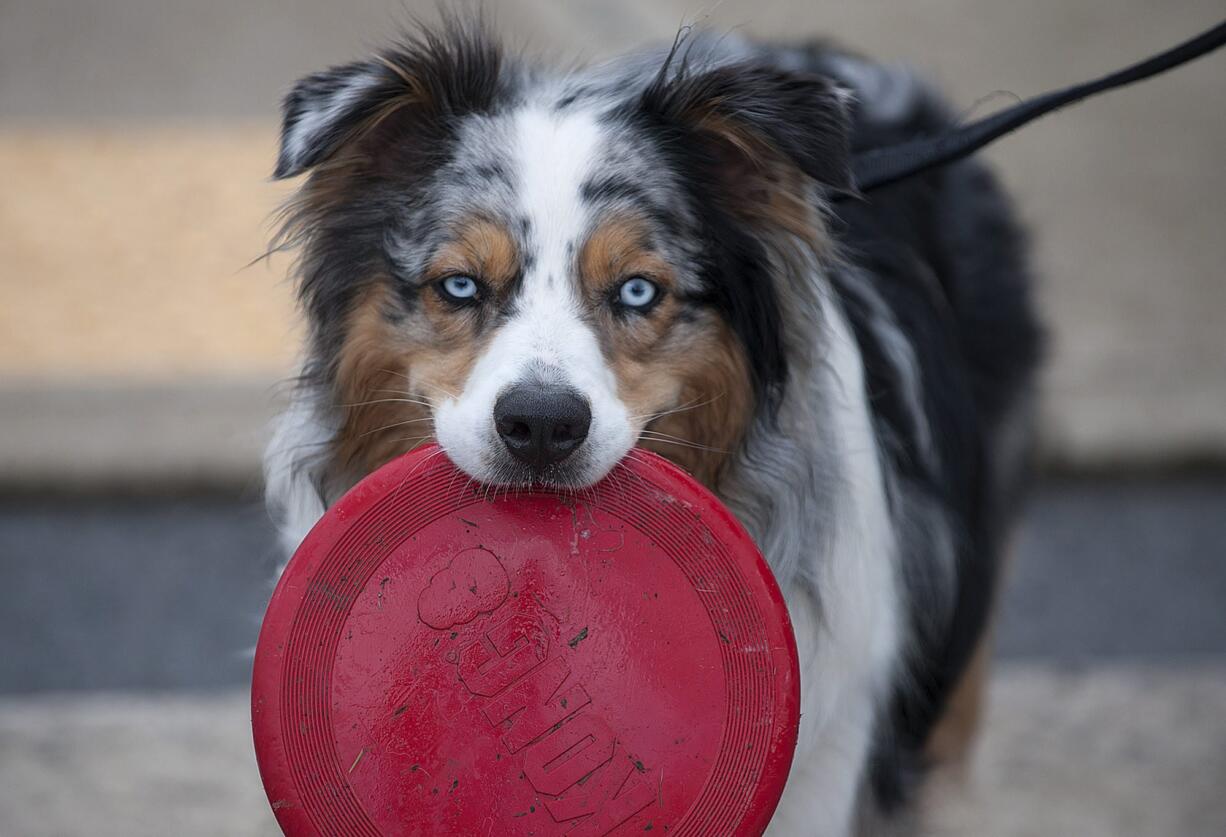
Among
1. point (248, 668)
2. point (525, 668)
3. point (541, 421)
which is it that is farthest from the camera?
point (248, 668)

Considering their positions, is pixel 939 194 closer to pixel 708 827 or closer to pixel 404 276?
pixel 404 276

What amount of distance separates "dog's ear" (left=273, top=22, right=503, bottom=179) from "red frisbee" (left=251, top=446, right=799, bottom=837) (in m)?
0.70

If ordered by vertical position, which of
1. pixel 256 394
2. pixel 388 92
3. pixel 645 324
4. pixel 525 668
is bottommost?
pixel 256 394

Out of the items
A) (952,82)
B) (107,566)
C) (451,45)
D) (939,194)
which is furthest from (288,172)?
(952,82)

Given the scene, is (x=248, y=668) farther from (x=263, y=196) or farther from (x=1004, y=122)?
(x=263, y=196)

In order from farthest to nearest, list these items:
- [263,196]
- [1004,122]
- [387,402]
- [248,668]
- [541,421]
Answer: [263,196] < [248,668] < [1004,122] < [387,402] < [541,421]

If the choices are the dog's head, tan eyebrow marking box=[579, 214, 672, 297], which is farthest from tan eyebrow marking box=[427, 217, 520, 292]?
tan eyebrow marking box=[579, 214, 672, 297]

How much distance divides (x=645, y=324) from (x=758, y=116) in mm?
470

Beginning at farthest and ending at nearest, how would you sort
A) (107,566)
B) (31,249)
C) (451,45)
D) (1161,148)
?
(1161,148) → (31,249) → (107,566) → (451,45)

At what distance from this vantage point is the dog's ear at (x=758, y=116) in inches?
109

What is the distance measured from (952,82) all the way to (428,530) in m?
6.92

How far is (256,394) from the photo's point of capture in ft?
21.4

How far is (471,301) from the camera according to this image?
2.77 m

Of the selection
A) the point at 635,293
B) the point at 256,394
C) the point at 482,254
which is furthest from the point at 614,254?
the point at 256,394
